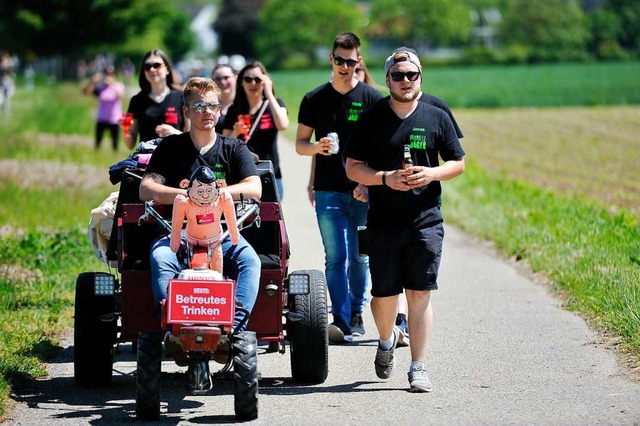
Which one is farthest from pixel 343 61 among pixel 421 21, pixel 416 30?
pixel 416 30

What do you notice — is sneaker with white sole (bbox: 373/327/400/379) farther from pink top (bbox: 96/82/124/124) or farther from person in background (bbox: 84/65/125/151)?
pink top (bbox: 96/82/124/124)

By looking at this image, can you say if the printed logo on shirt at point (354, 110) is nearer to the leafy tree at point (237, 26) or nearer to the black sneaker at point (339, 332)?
the black sneaker at point (339, 332)

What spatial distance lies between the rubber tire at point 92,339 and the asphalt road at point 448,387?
0.30 feet

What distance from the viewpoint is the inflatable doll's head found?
22.7ft

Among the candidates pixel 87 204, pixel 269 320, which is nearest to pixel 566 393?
pixel 269 320

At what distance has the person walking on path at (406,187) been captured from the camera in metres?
7.59

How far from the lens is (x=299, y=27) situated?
525 ft

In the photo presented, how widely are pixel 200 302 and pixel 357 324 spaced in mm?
3185

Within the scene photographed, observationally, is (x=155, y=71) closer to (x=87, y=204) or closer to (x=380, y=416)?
(x=380, y=416)

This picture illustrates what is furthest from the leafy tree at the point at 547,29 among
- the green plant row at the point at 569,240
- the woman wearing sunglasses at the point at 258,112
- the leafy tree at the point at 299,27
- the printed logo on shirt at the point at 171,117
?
the printed logo on shirt at the point at 171,117

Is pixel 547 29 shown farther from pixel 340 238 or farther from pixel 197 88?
pixel 197 88

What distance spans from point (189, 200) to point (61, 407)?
143 cm

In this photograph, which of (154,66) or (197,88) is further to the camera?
(154,66)

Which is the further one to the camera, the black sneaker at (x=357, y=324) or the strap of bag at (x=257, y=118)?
the strap of bag at (x=257, y=118)
